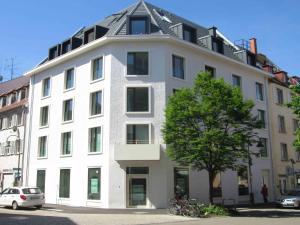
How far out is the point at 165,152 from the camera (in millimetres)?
26672

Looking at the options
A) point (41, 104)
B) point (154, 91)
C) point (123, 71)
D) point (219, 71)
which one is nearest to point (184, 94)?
point (154, 91)

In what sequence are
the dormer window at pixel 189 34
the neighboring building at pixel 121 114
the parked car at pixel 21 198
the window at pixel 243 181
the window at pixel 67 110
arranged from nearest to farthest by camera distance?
the parked car at pixel 21 198 → the neighboring building at pixel 121 114 → the dormer window at pixel 189 34 → the window at pixel 67 110 → the window at pixel 243 181

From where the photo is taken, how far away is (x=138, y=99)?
28.2m

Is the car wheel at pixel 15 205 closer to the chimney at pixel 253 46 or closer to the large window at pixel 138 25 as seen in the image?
the large window at pixel 138 25

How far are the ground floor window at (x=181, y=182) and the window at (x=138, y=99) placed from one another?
506cm

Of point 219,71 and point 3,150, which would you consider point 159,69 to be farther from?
point 3,150

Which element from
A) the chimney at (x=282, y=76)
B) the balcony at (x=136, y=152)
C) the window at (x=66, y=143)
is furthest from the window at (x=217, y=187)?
the chimney at (x=282, y=76)

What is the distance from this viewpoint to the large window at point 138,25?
29.4 m

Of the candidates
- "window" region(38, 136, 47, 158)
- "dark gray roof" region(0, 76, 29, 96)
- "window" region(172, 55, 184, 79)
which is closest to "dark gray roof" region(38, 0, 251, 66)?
"window" region(172, 55, 184, 79)

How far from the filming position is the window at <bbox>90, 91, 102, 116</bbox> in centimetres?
2910

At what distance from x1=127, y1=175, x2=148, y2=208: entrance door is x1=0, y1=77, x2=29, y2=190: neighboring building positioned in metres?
13.7

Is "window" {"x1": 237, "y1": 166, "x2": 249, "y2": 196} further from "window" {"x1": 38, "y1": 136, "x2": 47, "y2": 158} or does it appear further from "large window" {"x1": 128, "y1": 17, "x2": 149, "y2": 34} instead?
"window" {"x1": 38, "y1": 136, "x2": 47, "y2": 158}

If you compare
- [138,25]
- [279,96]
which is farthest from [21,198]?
[279,96]

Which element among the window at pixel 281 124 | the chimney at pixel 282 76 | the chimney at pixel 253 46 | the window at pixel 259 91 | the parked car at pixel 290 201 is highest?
the chimney at pixel 253 46
